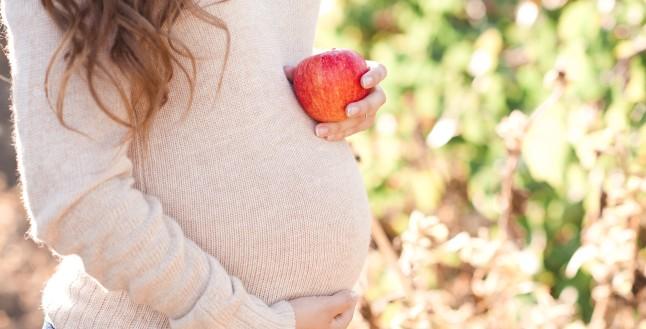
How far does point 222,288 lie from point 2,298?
3.42 meters

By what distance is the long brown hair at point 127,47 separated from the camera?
1348mm

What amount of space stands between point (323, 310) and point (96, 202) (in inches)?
17.0

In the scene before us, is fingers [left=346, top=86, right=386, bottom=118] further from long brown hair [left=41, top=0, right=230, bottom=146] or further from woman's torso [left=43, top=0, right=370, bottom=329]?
long brown hair [left=41, top=0, right=230, bottom=146]

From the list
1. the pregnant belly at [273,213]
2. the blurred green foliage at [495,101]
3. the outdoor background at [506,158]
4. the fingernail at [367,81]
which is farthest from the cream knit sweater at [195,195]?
the blurred green foliage at [495,101]

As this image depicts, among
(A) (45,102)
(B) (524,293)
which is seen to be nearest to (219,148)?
(A) (45,102)

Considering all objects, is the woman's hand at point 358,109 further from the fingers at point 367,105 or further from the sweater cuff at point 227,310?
the sweater cuff at point 227,310

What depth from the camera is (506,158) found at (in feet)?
9.30

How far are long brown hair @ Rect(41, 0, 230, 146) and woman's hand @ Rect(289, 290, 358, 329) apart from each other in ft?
1.24

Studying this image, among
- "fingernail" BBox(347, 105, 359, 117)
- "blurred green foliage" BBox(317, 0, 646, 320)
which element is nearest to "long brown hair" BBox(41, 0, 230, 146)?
"fingernail" BBox(347, 105, 359, 117)

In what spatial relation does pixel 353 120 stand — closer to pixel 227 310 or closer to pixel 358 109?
pixel 358 109

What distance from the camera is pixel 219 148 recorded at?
1.54 meters

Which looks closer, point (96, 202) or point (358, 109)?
point (96, 202)

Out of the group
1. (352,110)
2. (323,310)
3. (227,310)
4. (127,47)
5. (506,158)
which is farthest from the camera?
(506,158)

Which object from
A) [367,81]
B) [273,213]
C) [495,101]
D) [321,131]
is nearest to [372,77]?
[367,81]
